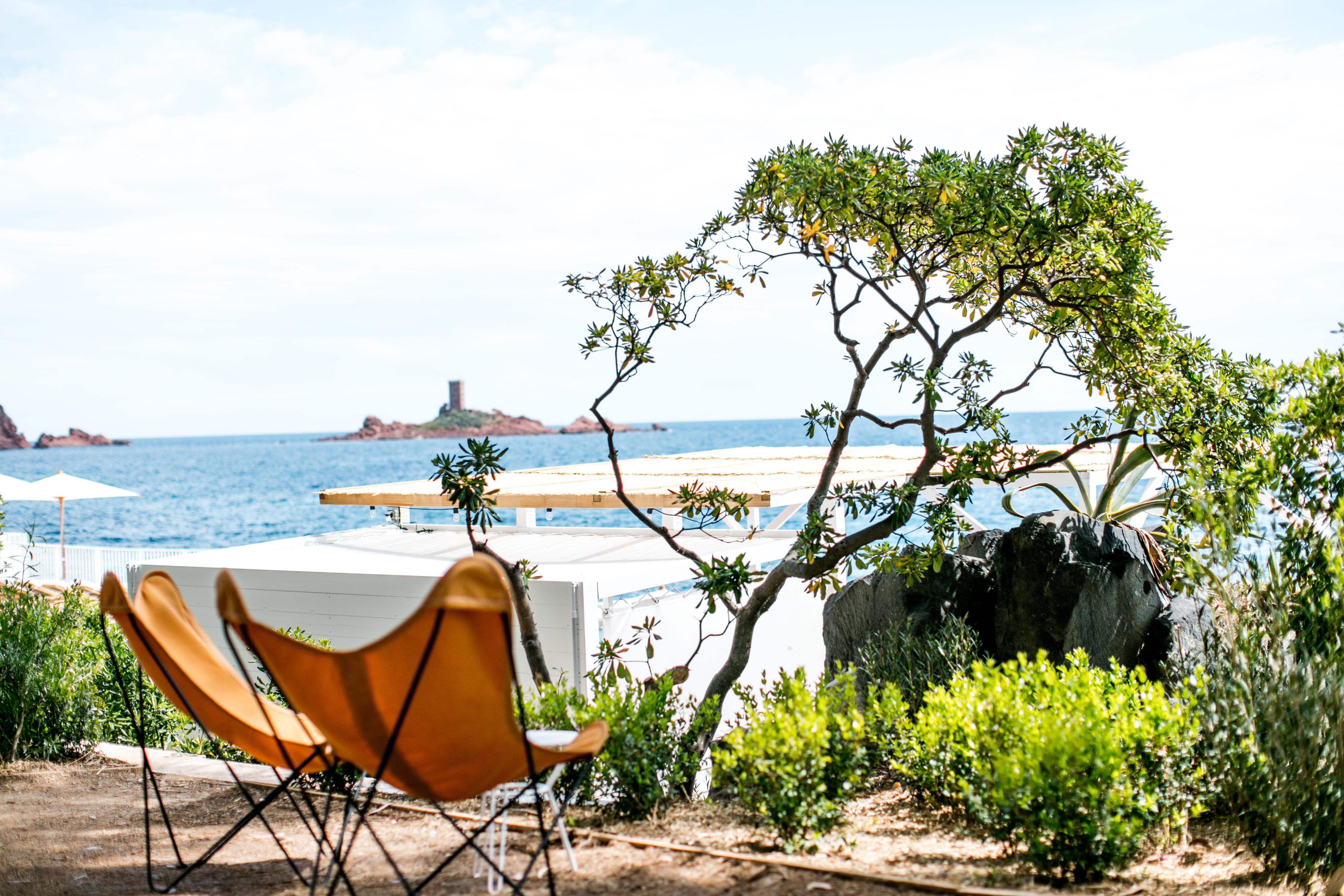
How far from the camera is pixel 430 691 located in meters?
2.30

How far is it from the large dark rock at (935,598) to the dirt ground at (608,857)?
1.27 m

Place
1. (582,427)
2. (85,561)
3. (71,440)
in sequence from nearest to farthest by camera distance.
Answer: (85,561) < (582,427) < (71,440)

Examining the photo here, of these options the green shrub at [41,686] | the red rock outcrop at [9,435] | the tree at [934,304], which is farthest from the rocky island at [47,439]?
the tree at [934,304]

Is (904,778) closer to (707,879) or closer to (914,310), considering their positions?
(707,879)

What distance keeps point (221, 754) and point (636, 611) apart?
2.72m

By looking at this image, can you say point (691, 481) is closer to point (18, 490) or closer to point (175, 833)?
point (175, 833)

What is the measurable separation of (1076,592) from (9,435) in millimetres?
121075

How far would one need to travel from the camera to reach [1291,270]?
4678 centimetres

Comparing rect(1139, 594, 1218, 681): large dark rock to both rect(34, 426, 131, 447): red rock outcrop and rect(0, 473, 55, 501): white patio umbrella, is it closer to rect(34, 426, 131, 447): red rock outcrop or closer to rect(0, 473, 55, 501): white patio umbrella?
rect(0, 473, 55, 501): white patio umbrella

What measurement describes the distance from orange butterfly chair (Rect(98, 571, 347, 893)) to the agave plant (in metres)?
3.78

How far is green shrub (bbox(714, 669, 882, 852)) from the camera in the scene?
3.11 m

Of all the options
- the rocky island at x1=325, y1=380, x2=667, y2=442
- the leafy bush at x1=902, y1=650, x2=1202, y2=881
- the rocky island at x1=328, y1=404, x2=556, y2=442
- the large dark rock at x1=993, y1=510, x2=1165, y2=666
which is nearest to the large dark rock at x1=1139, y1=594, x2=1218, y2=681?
the large dark rock at x1=993, y1=510, x2=1165, y2=666

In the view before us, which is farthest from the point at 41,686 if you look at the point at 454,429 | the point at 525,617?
the point at 454,429

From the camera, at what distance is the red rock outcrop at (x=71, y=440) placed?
12262 cm
